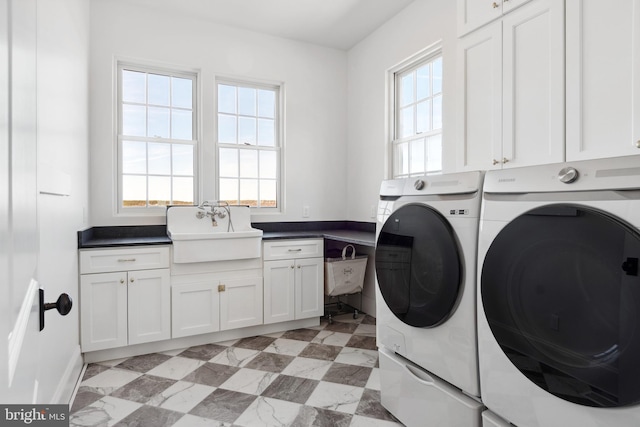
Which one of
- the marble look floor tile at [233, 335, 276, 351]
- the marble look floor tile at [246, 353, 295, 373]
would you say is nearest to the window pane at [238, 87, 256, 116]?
the marble look floor tile at [233, 335, 276, 351]

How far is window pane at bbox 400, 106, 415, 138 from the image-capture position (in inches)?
127

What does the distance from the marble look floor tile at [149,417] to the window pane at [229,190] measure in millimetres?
1958

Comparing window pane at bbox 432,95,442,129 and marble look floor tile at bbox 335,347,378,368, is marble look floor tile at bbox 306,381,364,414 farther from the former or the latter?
window pane at bbox 432,95,442,129

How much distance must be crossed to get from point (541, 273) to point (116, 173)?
3.16m

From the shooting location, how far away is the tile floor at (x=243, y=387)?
74.1 inches

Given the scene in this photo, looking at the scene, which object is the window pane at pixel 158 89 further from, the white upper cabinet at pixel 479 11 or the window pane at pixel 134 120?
the white upper cabinet at pixel 479 11

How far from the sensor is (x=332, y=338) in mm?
3029

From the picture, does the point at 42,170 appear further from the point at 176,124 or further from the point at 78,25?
the point at 176,124

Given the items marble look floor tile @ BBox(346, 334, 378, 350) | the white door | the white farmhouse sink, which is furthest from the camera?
marble look floor tile @ BBox(346, 334, 378, 350)

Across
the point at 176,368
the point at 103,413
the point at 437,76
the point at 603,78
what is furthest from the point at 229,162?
the point at 603,78

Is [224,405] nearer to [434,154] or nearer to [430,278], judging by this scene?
[430,278]

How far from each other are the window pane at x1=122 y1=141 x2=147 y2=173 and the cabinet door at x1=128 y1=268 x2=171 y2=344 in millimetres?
1035

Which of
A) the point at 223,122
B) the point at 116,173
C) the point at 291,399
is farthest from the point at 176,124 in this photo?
the point at 291,399

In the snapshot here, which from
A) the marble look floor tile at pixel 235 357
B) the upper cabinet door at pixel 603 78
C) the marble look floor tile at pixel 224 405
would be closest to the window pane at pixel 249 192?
the marble look floor tile at pixel 235 357
